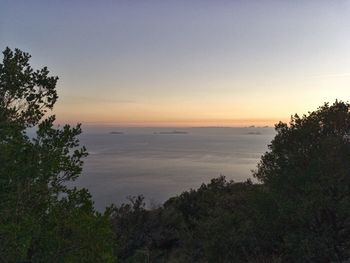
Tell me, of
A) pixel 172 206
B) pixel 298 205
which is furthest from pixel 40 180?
pixel 172 206

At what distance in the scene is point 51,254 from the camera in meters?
7.82

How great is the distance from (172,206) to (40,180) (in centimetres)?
2194

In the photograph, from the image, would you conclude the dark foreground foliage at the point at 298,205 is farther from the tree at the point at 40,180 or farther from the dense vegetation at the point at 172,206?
the tree at the point at 40,180

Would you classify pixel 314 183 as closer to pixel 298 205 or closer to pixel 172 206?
pixel 298 205

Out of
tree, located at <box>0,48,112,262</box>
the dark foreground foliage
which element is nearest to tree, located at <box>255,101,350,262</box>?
the dark foreground foliage

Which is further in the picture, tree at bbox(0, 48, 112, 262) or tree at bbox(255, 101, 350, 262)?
tree at bbox(255, 101, 350, 262)

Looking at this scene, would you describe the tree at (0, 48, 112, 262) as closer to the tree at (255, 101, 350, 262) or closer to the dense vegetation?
the dense vegetation

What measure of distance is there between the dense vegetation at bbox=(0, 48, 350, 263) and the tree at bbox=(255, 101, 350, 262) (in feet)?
0.13

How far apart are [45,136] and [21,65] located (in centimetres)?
168

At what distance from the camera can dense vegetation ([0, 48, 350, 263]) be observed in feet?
25.8

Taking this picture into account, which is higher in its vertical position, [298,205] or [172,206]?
[298,205]

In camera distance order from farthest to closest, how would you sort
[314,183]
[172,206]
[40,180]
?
1. [172,206]
2. [314,183]
3. [40,180]

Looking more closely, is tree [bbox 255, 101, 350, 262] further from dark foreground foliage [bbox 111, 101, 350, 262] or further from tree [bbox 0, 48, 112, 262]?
tree [bbox 0, 48, 112, 262]

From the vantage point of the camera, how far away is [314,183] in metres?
13.9
